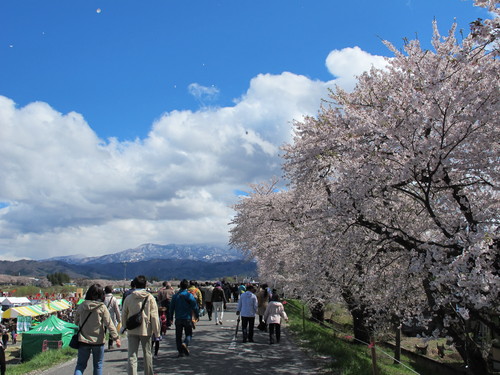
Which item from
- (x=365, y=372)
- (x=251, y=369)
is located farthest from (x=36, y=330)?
(x=365, y=372)

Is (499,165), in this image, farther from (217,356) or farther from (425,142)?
(217,356)

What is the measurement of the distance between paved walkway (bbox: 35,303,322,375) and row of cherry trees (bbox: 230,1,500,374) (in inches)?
86.9

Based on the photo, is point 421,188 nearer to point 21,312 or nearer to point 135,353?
point 135,353

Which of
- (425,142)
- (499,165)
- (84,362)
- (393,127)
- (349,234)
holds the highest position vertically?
(393,127)

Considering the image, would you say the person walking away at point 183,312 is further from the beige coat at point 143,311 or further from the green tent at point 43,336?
the green tent at point 43,336

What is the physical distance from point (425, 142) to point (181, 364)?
22.6 feet

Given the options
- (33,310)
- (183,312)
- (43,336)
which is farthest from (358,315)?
(33,310)

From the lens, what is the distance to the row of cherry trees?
6.76 meters

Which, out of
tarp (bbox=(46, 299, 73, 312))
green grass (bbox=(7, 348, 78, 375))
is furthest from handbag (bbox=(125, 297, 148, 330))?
tarp (bbox=(46, 299, 73, 312))

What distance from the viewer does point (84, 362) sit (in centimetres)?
641

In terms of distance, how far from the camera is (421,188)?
753 centimetres

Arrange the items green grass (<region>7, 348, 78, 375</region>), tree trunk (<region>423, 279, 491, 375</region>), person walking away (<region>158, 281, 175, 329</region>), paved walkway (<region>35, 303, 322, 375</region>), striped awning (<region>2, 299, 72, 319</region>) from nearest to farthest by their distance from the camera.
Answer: paved walkway (<region>35, 303, 322, 375</region>), tree trunk (<region>423, 279, 491, 375</region>), green grass (<region>7, 348, 78, 375</region>), person walking away (<region>158, 281, 175, 329</region>), striped awning (<region>2, 299, 72, 319</region>)

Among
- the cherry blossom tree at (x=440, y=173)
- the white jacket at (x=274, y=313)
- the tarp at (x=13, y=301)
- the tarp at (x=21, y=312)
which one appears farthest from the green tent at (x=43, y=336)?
the tarp at (x=13, y=301)

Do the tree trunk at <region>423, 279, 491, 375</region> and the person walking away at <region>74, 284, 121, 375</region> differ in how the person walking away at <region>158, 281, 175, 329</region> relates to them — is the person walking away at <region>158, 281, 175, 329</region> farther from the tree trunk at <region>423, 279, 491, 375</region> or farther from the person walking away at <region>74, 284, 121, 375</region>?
the tree trunk at <region>423, 279, 491, 375</region>
